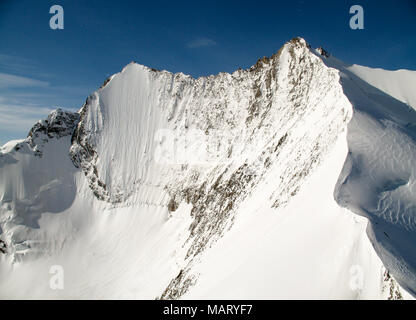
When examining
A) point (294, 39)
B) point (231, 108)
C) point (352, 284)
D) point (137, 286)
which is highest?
point (294, 39)

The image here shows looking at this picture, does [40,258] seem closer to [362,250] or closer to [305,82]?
[305,82]

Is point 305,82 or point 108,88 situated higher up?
point 108,88

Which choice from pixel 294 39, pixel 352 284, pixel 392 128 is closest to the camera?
pixel 352 284

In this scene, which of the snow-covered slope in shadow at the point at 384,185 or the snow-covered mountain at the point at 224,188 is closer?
the snow-covered slope in shadow at the point at 384,185

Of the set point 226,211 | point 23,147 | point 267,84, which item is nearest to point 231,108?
point 267,84

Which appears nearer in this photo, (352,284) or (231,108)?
(352,284)

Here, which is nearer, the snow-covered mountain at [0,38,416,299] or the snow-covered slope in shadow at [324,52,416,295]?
the snow-covered slope in shadow at [324,52,416,295]
